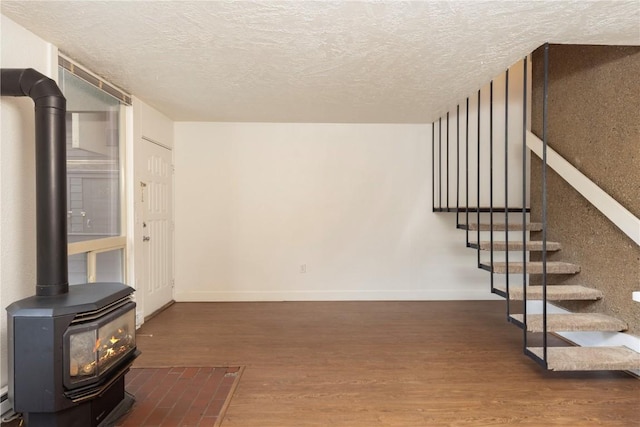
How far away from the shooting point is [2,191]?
6.33 feet

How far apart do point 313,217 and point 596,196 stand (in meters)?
2.97

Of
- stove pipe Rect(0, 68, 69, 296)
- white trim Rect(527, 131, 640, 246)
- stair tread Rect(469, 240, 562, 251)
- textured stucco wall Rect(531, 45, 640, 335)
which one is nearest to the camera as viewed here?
stove pipe Rect(0, 68, 69, 296)

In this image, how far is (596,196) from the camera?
2.69 m

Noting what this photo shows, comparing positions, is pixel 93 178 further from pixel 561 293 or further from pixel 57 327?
pixel 561 293

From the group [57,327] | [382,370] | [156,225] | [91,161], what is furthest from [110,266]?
[382,370]

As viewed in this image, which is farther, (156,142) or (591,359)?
(156,142)

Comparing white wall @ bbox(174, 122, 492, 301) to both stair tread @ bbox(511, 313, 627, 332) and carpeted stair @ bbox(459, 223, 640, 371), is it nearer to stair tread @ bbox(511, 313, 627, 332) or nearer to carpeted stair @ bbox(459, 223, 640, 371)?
carpeted stair @ bbox(459, 223, 640, 371)

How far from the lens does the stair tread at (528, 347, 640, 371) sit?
2242mm

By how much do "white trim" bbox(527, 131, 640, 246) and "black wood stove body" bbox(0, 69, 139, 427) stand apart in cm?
347

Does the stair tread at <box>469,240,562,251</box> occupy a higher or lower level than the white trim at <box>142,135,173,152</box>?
lower

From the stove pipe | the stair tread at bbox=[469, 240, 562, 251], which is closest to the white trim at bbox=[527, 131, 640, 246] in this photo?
the stair tread at bbox=[469, 240, 562, 251]

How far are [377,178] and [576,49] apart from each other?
2.39 meters

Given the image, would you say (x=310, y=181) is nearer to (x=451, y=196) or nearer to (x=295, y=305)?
(x=295, y=305)

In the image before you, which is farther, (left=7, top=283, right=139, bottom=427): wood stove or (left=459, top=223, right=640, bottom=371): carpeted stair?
(left=459, top=223, right=640, bottom=371): carpeted stair
